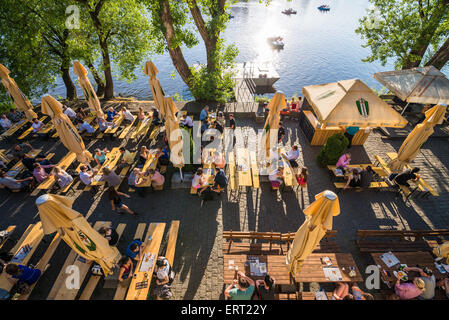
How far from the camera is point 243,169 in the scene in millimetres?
10281

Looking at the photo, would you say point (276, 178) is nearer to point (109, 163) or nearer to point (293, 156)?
point (293, 156)

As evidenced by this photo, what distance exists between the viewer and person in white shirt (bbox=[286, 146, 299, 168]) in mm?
10977

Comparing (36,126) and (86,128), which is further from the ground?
(36,126)

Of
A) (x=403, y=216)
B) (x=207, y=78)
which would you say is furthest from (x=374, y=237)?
(x=207, y=78)

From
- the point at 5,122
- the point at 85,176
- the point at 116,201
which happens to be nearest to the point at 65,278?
the point at 116,201

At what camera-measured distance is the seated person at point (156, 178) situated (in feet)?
32.0

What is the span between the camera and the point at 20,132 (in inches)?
516

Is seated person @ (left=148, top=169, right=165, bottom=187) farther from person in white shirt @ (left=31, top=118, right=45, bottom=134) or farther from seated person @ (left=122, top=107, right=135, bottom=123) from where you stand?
person in white shirt @ (left=31, top=118, right=45, bottom=134)

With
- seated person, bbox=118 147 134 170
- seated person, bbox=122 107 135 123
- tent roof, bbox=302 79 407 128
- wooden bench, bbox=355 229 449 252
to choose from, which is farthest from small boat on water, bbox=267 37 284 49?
wooden bench, bbox=355 229 449 252

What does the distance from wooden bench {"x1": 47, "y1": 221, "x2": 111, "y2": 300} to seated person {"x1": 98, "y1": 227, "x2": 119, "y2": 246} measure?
866 mm

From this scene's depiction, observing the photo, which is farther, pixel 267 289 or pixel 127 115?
pixel 127 115

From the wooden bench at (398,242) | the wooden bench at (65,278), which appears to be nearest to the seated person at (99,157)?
the wooden bench at (65,278)

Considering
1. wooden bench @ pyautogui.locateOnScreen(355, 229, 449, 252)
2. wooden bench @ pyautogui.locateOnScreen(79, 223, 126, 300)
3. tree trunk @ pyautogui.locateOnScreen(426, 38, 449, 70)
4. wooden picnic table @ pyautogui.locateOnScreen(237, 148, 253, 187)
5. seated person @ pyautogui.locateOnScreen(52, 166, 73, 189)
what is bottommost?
wooden bench @ pyautogui.locateOnScreen(355, 229, 449, 252)

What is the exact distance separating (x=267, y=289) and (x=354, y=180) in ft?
21.8
